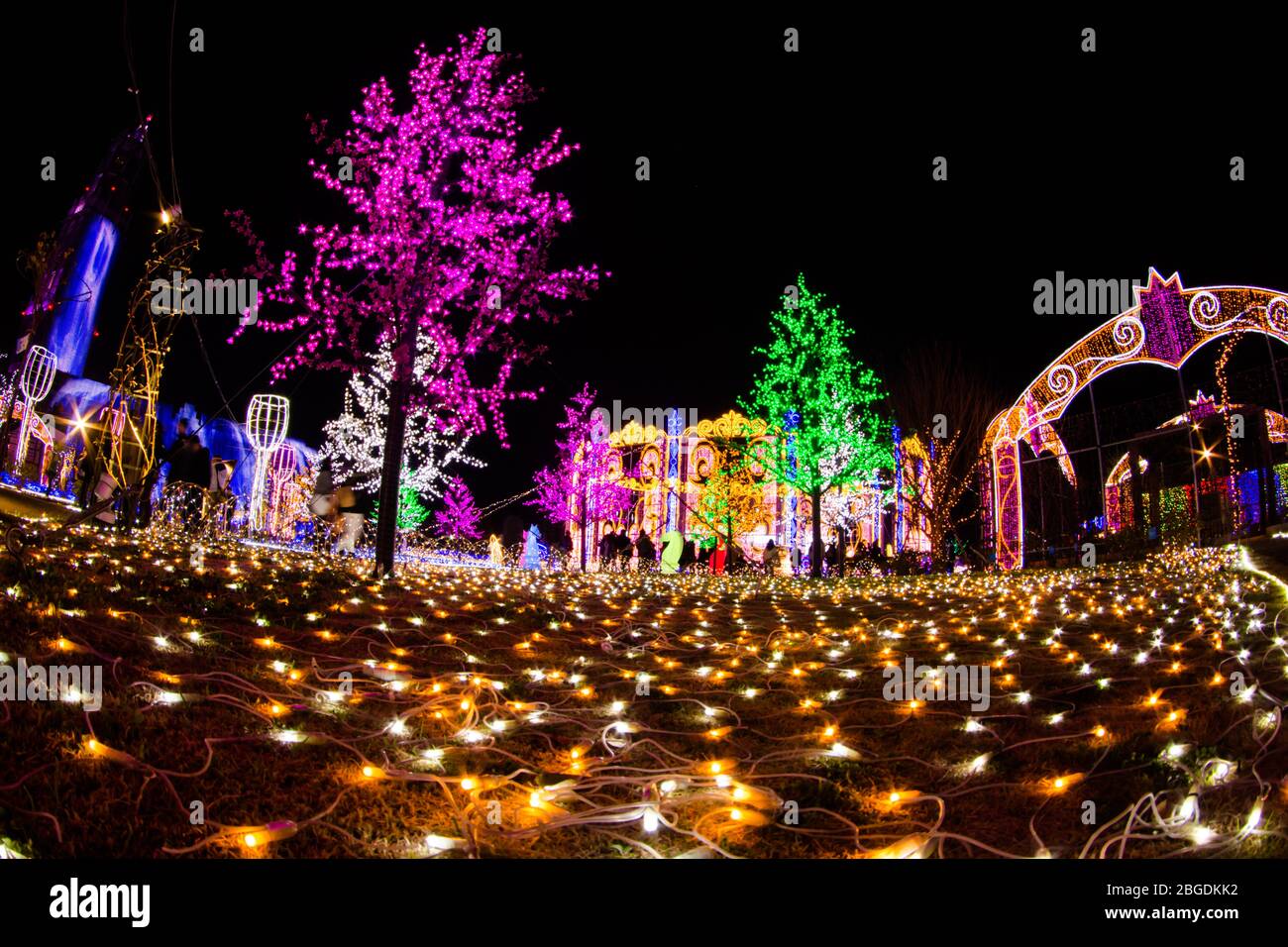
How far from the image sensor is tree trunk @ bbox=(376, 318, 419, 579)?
10219mm

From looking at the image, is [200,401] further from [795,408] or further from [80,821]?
[80,821]

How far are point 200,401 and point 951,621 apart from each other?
4179 cm

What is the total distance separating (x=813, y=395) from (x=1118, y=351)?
7.07 metres

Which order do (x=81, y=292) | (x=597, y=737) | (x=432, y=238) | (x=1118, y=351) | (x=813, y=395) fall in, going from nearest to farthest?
(x=597, y=737), (x=432, y=238), (x=1118, y=351), (x=813, y=395), (x=81, y=292)

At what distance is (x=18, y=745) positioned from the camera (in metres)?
2.63

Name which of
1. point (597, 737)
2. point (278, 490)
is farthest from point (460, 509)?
point (597, 737)

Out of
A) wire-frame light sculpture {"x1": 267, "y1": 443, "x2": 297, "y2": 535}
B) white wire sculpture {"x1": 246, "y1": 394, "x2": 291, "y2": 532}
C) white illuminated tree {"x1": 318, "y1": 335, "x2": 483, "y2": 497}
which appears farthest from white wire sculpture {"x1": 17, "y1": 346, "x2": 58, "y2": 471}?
white illuminated tree {"x1": 318, "y1": 335, "x2": 483, "y2": 497}

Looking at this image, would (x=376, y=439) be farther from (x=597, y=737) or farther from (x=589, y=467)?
(x=597, y=737)

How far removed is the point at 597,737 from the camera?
3.50 metres

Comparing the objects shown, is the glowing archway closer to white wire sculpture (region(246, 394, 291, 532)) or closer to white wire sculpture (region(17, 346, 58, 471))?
white wire sculpture (region(246, 394, 291, 532))

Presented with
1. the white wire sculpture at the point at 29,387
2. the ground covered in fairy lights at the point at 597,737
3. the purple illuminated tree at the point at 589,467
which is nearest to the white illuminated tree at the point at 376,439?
the purple illuminated tree at the point at 589,467

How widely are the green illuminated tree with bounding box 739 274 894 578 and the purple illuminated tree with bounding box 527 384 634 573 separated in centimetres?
954
